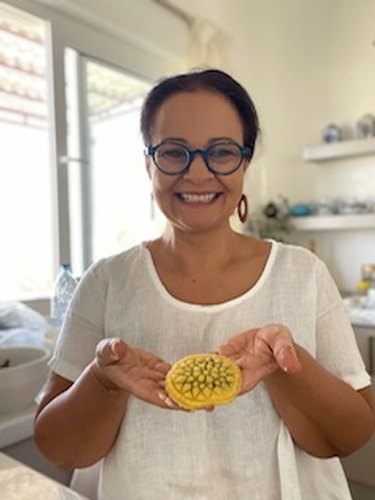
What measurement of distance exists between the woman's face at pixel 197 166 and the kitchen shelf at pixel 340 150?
200cm

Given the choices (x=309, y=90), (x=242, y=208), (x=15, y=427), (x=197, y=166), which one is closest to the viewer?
(x=197, y=166)

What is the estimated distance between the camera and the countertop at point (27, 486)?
58 cm

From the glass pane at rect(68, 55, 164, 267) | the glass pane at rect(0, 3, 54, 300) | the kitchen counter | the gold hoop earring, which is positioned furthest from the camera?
the glass pane at rect(68, 55, 164, 267)

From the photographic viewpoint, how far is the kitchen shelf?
8.09 ft

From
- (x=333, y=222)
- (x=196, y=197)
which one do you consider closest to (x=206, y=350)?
(x=196, y=197)

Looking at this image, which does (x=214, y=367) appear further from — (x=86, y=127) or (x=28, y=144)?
(x=86, y=127)

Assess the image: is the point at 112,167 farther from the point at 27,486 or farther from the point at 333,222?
the point at 27,486

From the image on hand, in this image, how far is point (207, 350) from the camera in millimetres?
721

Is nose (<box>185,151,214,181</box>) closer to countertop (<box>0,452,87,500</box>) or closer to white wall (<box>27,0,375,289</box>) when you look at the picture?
countertop (<box>0,452,87,500</box>)

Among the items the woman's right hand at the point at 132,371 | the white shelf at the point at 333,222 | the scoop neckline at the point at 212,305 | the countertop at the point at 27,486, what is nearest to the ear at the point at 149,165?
the scoop neckline at the point at 212,305

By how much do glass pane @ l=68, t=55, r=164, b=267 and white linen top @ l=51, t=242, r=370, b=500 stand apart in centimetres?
112

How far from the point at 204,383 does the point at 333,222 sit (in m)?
2.17

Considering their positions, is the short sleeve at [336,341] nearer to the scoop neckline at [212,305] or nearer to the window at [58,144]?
the scoop neckline at [212,305]

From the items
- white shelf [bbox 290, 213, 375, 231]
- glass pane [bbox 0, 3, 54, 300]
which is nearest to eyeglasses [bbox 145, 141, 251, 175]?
glass pane [bbox 0, 3, 54, 300]
